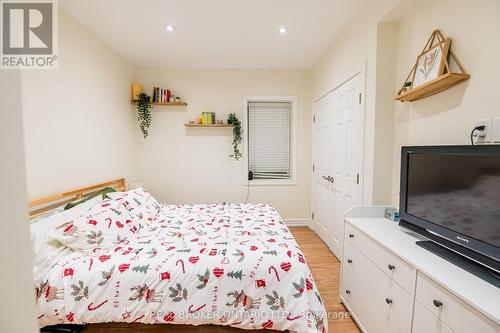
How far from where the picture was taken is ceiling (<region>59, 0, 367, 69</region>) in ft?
6.99

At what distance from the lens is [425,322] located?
1112 millimetres

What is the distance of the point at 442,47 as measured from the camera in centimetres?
144

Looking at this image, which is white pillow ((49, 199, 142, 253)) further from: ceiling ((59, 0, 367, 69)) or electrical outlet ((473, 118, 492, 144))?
electrical outlet ((473, 118, 492, 144))

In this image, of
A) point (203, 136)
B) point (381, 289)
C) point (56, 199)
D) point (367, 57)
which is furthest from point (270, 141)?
point (56, 199)

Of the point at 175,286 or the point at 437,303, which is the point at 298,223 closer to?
the point at 175,286

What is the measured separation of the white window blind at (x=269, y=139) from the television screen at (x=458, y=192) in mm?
2439

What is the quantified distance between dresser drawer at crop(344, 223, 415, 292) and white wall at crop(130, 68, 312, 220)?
2.18 metres

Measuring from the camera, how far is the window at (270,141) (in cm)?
387

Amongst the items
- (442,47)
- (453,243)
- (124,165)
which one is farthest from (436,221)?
(124,165)

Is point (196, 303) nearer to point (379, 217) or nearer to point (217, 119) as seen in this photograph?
point (379, 217)

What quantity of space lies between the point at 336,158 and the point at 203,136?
2087 mm

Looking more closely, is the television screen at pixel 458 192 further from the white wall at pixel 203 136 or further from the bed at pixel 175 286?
the white wall at pixel 203 136

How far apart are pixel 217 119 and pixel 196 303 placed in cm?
278

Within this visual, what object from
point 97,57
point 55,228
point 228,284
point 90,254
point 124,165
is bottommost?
point 228,284
